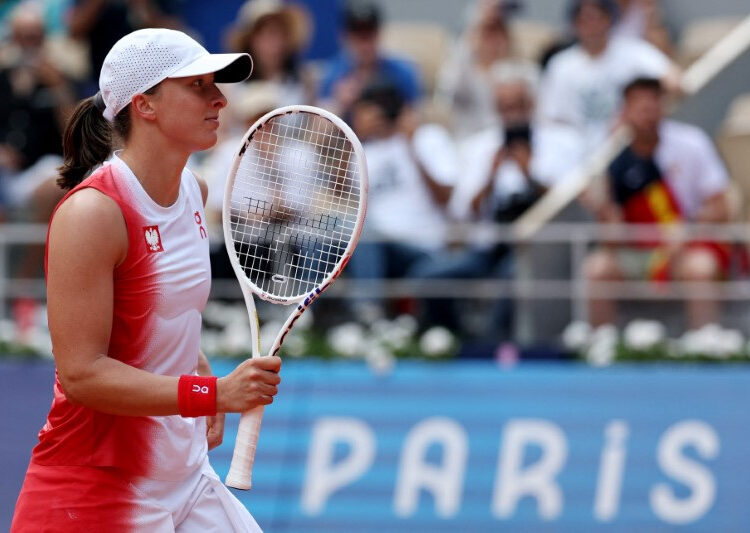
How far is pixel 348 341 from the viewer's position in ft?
24.6

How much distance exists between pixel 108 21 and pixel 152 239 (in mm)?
6640

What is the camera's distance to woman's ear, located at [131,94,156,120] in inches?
136

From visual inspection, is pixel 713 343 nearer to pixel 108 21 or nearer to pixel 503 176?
pixel 503 176

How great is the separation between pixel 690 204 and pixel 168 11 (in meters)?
4.44

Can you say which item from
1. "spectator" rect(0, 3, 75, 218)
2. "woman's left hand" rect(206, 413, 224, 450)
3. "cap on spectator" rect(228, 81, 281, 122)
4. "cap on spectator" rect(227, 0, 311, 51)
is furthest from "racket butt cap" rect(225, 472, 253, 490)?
"cap on spectator" rect(227, 0, 311, 51)

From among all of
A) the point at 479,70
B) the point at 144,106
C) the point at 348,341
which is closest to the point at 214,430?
the point at 144,106

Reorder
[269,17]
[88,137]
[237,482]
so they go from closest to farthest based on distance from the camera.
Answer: [237,482]
[88,137]
[269,17]

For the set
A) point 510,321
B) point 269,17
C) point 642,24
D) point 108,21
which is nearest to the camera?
point 510,321

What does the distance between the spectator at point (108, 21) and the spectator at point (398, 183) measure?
2270 mm

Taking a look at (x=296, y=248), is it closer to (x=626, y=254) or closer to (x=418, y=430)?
(x=418, y=430)

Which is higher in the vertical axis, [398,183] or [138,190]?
[398,183]

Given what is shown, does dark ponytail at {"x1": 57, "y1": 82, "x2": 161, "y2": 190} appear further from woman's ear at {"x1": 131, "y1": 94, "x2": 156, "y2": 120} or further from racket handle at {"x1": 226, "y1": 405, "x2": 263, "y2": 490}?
racket handle at {"x1": 226, "y1": 405, "x2": 263, "y2": 490}

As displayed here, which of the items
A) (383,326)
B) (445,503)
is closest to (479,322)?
(383,326)

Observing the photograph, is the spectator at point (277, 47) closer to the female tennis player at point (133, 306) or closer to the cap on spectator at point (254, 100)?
the cap on spectator at point (254, 100)
